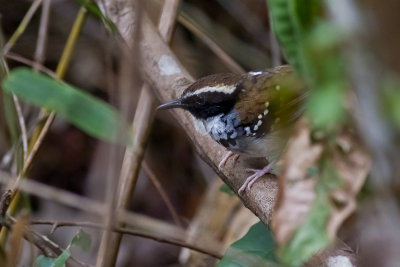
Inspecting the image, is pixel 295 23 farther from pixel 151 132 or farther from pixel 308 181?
pixel 151 132

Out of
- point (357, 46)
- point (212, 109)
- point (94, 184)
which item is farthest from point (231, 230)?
point (357, 46)

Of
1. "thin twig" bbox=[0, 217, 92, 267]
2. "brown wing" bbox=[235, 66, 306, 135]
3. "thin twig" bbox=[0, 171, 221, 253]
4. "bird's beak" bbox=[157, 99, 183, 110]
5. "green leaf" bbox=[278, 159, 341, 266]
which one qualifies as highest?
"green leaf" bbox=[278, 159, 341, 266]

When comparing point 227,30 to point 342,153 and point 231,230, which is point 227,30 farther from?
point 342,153

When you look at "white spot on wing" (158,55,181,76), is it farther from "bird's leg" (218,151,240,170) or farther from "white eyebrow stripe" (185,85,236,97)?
"bird's leg" (218,151,240,170)

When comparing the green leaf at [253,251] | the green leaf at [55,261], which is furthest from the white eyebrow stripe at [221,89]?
the green leaf at [55,261]

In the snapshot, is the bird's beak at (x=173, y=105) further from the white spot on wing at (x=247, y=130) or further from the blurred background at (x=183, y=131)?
the white spot on wing at (x=247, y=130)

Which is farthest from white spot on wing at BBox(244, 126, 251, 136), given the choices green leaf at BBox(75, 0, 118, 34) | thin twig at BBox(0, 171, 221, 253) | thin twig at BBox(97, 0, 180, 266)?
thin twig at BBox(0, 171, 221, 253)
